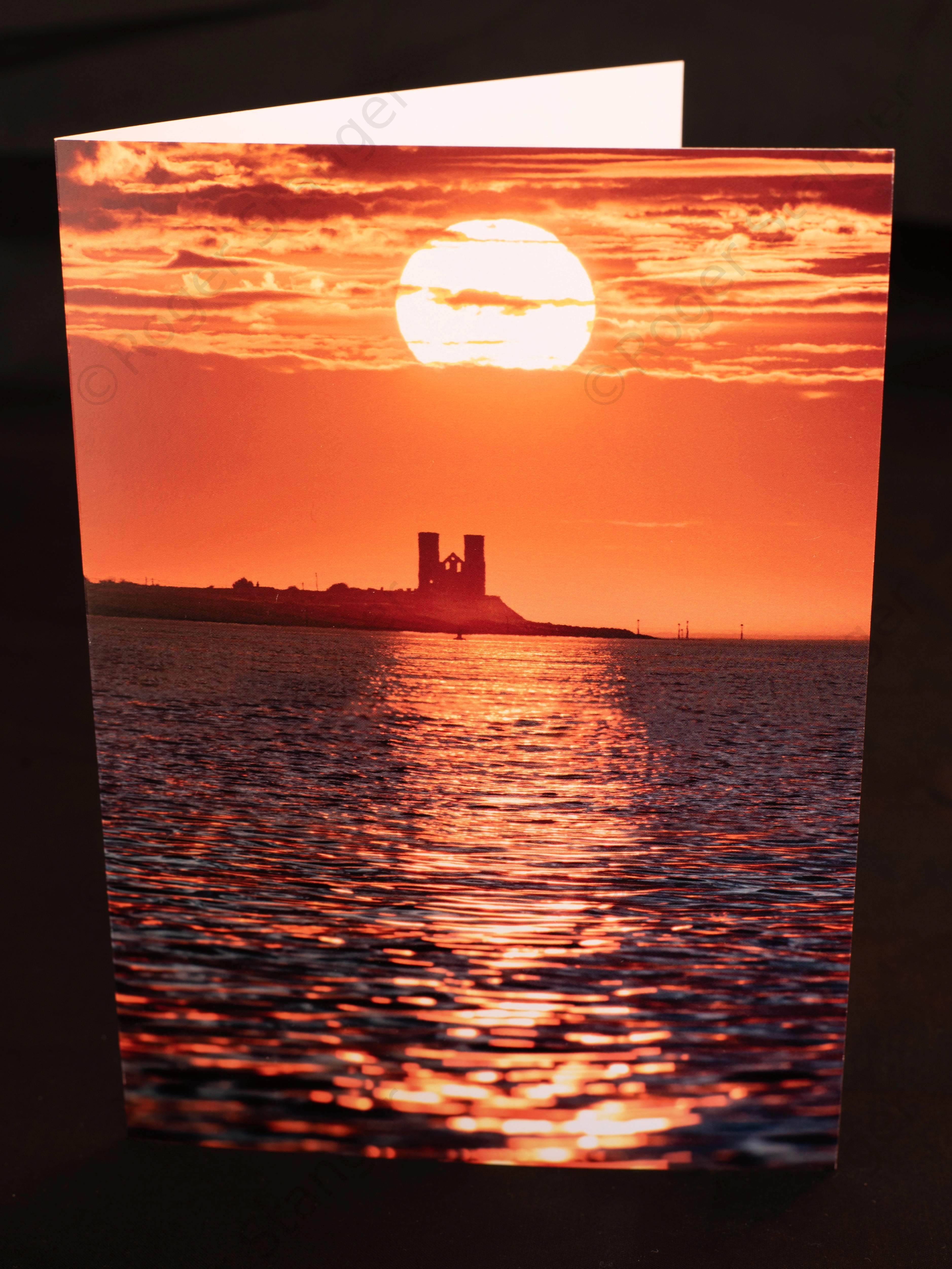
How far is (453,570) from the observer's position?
7.58 feet

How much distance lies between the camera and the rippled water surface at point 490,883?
7.67 feet

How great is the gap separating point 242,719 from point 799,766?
4.85 ft

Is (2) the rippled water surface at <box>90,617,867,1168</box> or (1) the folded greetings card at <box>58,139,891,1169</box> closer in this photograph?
(1) the folded greetings card at <box>58,139,891,1169</box>

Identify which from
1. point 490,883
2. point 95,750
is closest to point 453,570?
point 490,883

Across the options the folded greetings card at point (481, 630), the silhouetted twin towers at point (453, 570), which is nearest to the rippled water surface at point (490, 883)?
the folded greetings card at point (481, 630)

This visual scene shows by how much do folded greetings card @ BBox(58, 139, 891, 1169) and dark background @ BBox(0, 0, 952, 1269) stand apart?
17 cm

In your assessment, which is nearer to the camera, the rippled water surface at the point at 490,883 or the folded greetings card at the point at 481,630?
the folded greetings card at the point at 481,630

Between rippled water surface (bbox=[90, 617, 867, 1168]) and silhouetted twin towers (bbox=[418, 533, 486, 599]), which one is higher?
silhouetted twin towers (bbox=[418, 533, 486, 599])

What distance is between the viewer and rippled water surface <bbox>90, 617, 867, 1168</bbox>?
2.34 metres

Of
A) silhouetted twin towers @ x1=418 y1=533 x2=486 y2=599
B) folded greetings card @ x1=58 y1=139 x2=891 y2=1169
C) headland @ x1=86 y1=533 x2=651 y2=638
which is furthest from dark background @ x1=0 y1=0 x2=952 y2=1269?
silhouetted twin towers @ x1=418 y1=533 x2=486 y2=599

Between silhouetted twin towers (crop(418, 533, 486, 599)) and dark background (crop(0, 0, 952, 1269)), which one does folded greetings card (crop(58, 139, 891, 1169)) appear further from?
dark background (crop(0, 0, 952, 1269))

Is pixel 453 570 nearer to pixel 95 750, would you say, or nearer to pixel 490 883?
pixel 490 883

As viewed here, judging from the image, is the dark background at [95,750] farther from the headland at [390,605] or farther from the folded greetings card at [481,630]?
the headland at [390,605]

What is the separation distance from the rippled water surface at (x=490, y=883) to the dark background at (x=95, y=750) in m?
0.19
